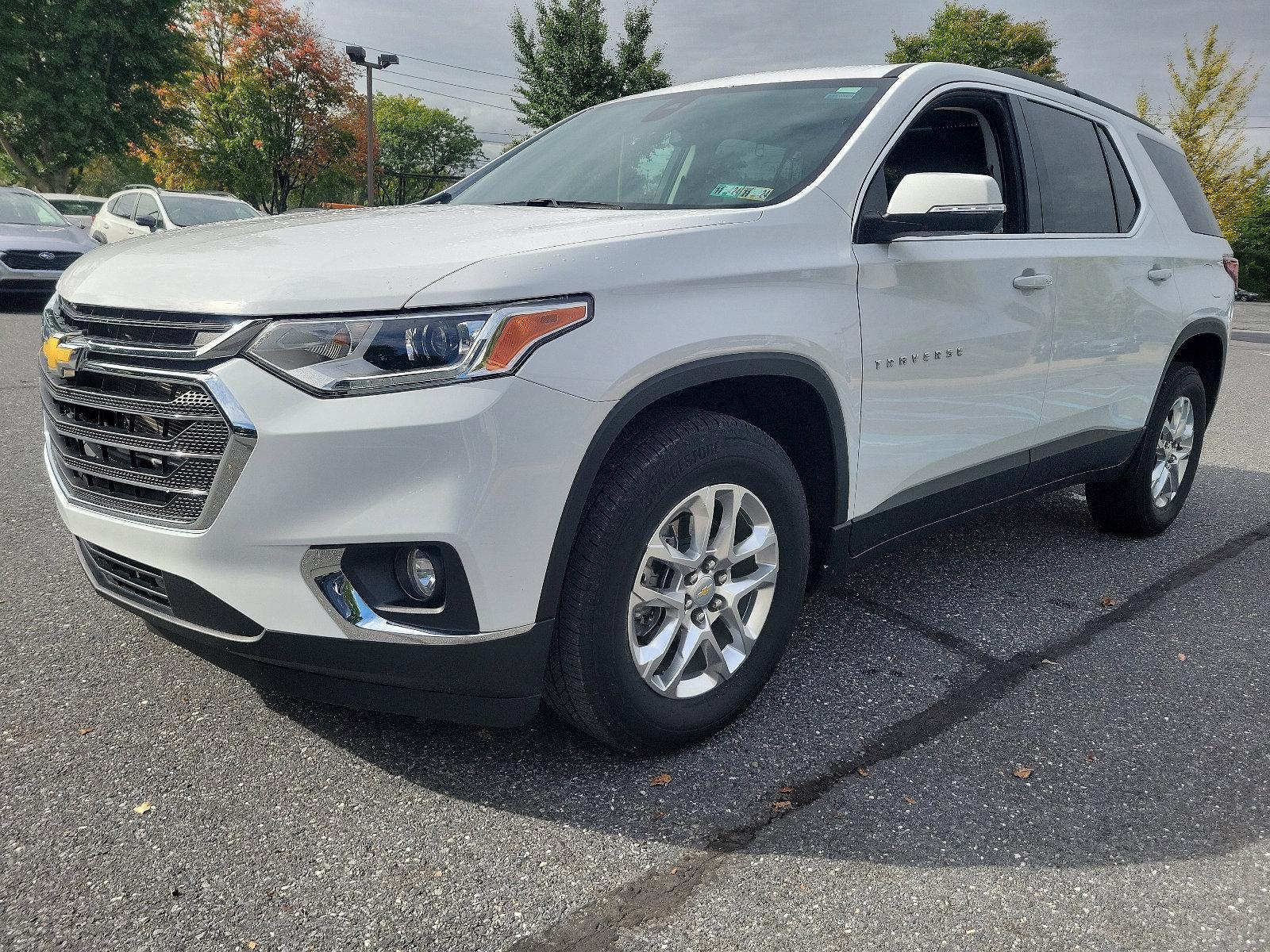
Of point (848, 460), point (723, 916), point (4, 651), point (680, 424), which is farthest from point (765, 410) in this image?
point (4, 651)

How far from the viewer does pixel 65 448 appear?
2441 mm

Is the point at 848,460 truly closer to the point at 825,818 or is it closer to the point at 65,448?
the point at 825,818

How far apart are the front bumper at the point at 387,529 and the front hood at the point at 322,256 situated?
0.63ft

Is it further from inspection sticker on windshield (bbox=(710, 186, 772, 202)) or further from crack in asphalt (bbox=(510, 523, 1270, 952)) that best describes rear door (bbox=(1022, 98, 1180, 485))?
inspection sticker on windshield (bbox=(710, 186, 772, 202))

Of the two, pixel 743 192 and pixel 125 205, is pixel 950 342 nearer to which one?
pixel 743 192

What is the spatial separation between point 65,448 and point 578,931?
1.69 m

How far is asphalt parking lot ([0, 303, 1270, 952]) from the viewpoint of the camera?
6.33 ft

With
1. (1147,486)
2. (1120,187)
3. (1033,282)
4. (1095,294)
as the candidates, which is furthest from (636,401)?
(1147,486)

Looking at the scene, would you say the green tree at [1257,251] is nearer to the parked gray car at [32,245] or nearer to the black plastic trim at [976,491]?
the parked gray car at [32,245]

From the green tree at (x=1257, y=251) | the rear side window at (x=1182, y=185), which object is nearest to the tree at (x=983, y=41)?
the green tree at (x=1257, y=251)

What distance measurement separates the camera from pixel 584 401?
206 centimetres

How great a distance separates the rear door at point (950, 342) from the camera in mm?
2811

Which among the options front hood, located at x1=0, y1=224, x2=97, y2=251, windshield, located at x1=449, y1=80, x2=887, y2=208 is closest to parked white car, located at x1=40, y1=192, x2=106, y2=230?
front hood, located at x1=0, y1=224, x2=97, y2=251

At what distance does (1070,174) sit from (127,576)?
3.45 metres
